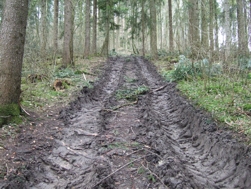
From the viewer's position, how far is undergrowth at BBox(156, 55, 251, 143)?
604 cm

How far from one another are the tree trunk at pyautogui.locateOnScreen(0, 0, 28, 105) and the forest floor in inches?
39.3

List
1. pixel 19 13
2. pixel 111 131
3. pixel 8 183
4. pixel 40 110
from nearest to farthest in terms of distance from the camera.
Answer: pixel 8 183
pixel 19 13
pixel 111 131
pixel 40 110

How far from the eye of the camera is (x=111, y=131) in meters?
6.30

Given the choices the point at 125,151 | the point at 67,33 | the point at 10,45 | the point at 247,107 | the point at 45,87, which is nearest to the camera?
the point at 125,151

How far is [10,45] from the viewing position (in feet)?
19.0

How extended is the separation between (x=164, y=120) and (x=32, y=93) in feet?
14.3

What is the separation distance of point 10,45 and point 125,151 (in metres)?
3.56

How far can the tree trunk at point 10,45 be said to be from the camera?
576 cm

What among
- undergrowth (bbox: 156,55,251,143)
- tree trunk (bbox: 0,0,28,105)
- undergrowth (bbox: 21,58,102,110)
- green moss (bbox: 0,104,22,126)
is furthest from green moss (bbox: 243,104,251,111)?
tree trunk (bbox: 0,0,28,105)

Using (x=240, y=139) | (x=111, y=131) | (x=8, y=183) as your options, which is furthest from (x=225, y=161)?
(x=8, y=183)

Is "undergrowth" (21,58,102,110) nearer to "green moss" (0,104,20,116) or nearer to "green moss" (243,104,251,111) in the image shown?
"green moss" (0,104,20,116)

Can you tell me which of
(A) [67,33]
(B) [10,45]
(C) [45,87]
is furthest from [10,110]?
(A) [67,33]

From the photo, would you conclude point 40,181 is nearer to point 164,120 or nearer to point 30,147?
point 30,147

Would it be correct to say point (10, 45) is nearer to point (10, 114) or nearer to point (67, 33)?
point (10, 114)
